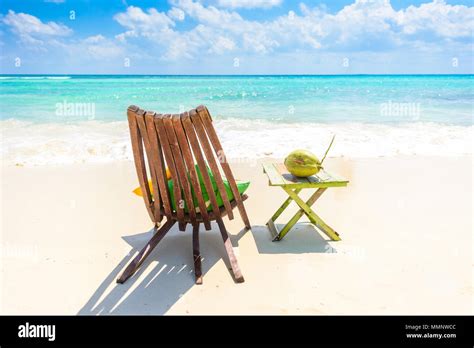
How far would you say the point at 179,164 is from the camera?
3488 millimetres

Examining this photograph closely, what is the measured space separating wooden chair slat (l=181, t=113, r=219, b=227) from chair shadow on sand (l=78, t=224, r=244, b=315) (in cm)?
59

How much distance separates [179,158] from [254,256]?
127 centimetres

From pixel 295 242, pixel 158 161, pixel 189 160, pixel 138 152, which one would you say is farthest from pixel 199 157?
pixel 295 242

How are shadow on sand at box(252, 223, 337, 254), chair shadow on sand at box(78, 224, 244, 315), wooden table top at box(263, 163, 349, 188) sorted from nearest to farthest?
1. chair shadow on sand at box(78, 224, 244, 315)
2. wooden table top at box(263, 163, 349, 188)
3. shadow on sand at box(252, 223, 337, 254)

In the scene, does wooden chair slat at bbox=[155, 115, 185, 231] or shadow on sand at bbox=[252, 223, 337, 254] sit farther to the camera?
shadow on sand at bbox=[252, 223, 337, 254]

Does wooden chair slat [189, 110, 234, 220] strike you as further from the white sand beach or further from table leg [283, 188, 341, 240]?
table leg [283, 188, 341, 240]

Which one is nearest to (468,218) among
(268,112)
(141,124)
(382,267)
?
(382,267)

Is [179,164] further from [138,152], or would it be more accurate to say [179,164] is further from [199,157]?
[138,152]

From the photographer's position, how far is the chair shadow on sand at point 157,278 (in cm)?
316

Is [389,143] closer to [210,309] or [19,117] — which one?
[210,309]

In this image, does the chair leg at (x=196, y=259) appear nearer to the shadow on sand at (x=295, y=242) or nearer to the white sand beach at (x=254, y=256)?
the white sand beach at (x=254, y=256)

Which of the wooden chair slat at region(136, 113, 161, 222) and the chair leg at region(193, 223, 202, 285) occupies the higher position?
the wooden chair slat at region(136, 113, 161, 222)

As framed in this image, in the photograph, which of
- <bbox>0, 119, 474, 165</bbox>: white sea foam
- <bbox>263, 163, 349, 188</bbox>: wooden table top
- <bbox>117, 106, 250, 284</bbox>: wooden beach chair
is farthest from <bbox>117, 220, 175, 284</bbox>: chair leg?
<bbox>0, 119, 474, 165</bbox>: white sea foam

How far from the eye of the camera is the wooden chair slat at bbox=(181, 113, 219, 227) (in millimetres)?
3396
